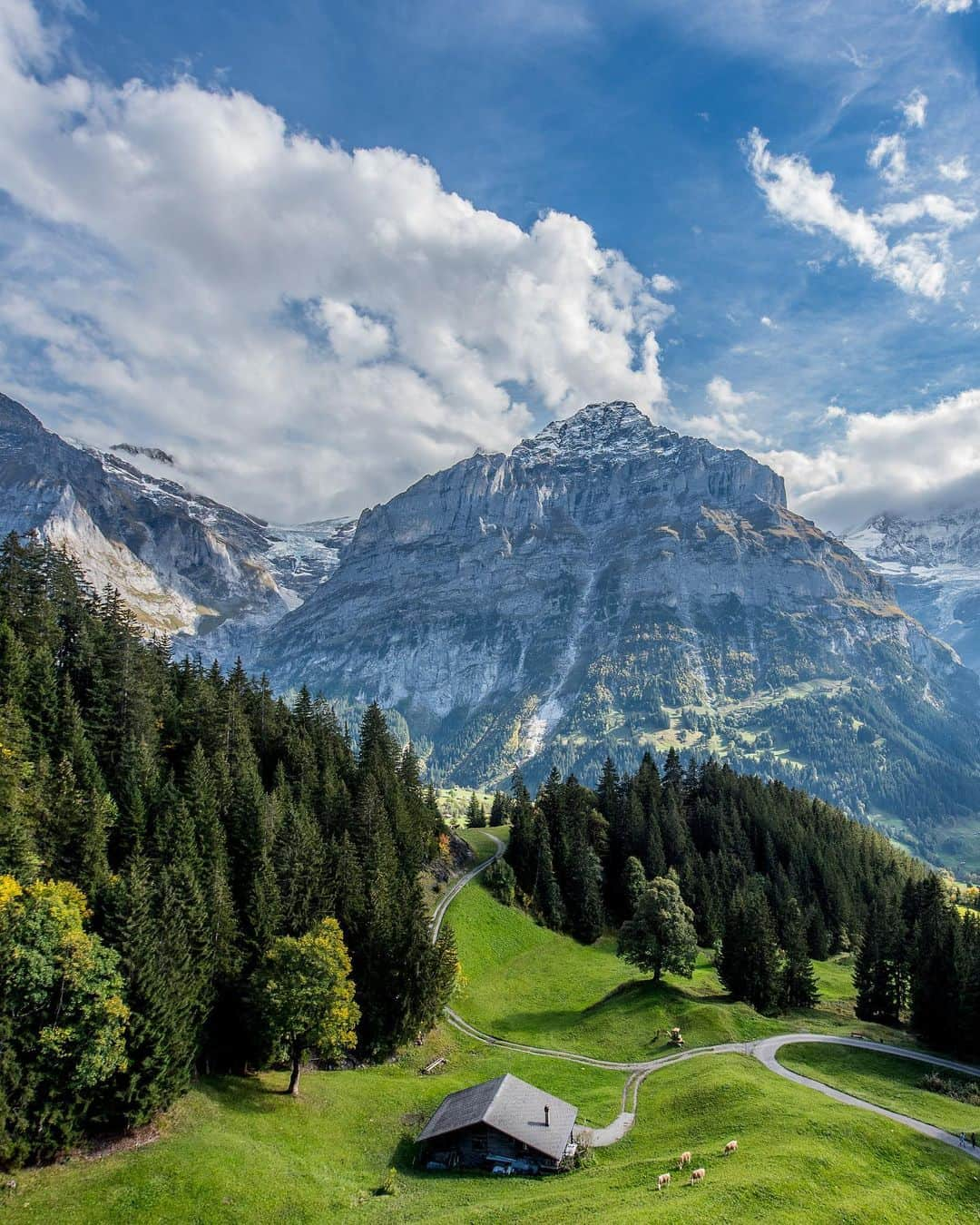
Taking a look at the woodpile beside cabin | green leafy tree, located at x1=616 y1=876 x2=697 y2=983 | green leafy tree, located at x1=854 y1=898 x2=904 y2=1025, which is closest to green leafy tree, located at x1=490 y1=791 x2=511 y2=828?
green leafy tree, located at x1=616 y1=876 x2=697 y2=983

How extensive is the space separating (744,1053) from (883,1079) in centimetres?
1209

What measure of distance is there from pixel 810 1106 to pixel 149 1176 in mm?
45041

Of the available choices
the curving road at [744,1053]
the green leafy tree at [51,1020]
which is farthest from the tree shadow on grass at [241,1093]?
the curving road at [744,1053]

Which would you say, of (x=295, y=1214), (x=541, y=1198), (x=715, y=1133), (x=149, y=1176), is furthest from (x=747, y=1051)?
(x=149, y=1176)

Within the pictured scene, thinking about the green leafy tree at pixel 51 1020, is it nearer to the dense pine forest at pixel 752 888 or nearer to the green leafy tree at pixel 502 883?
the dense pine forest at pixel 752 888

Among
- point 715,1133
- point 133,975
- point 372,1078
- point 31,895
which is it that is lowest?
point 372,1078

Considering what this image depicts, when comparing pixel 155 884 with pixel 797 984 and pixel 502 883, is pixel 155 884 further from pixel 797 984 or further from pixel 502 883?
pixel 797 984

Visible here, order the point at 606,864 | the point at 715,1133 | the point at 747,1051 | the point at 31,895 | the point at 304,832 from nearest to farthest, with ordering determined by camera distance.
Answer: the point at 31,895
the point at 715,1133
the point at 747,1051
the point at 304,832
the point at 606,864

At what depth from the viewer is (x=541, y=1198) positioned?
139 feet

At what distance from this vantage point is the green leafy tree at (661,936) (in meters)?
87.4

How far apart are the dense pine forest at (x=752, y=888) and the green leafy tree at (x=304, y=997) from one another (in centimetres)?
4412

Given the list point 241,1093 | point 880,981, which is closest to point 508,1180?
point 241,1093

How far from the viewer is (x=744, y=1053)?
224ft

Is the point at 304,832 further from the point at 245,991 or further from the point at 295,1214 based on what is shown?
the point at 295,1214
